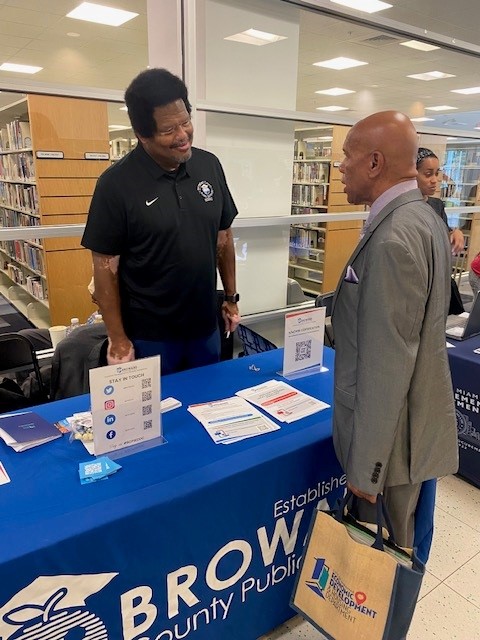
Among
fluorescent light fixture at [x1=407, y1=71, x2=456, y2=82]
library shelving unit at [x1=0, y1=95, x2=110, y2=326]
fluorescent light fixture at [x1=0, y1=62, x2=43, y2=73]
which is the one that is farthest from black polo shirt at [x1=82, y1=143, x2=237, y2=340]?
fluorescent light fixture at [x1=407, y1=71, x2=456, y2=82]

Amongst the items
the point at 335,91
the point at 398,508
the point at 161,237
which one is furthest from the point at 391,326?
the point at 335,91

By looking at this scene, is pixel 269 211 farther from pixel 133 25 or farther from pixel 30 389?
pixel 133 25

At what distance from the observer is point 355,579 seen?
1.15m

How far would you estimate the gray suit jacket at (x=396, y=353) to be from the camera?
1.01m

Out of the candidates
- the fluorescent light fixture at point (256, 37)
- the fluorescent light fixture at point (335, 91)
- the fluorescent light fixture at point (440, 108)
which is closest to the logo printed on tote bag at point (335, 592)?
the fluorescent light fixture at point (256, 37)

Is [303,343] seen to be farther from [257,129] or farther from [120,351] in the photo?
[257,129]

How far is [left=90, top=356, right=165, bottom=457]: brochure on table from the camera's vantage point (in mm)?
1155

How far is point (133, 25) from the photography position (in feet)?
17.7

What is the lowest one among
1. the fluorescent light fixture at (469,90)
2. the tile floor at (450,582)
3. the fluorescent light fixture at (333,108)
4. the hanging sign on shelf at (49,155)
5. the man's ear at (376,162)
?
the tile floor at (450,582)

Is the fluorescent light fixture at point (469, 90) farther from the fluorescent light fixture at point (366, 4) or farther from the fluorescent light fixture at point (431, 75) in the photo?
the fluorescent light fixture at point (366, 4)

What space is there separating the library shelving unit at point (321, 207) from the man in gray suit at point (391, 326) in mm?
4698

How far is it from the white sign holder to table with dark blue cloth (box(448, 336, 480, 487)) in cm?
83

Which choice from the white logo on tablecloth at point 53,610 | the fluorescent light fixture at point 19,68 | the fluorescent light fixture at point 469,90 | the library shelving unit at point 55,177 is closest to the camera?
the white logo on tablecloth at point 53,610

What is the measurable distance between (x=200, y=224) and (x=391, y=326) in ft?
2.99
